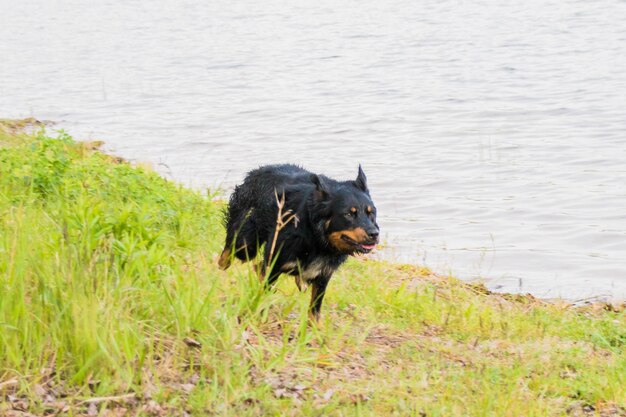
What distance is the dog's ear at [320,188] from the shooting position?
6.54 meters

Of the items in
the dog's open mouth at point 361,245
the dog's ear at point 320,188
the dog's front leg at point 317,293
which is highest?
the dog's ear at point 320,188

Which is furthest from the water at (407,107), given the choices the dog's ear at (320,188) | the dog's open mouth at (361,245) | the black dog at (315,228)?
the dog's ear at (320,188)

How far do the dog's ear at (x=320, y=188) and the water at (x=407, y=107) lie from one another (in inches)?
160

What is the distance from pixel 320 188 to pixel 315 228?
294 mm

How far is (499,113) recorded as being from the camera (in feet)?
59.0

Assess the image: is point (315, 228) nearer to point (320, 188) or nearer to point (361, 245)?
point (320, 188)

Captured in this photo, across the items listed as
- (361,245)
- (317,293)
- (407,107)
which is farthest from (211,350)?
(407,107)

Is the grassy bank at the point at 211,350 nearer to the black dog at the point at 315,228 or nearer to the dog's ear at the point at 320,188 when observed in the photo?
the black dog at the point at 315,228

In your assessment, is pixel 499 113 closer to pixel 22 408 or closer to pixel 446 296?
pixel 446 296

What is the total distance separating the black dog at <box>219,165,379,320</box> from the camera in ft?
21.1

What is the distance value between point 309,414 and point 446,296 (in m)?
4.10

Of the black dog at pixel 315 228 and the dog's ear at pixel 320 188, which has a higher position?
the dog's ear at pixel 320 188

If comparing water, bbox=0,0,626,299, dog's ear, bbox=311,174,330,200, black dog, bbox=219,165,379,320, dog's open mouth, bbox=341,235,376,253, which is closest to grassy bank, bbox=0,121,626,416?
black dog, bbox=219,165,379,320

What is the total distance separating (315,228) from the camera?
21.7ft
